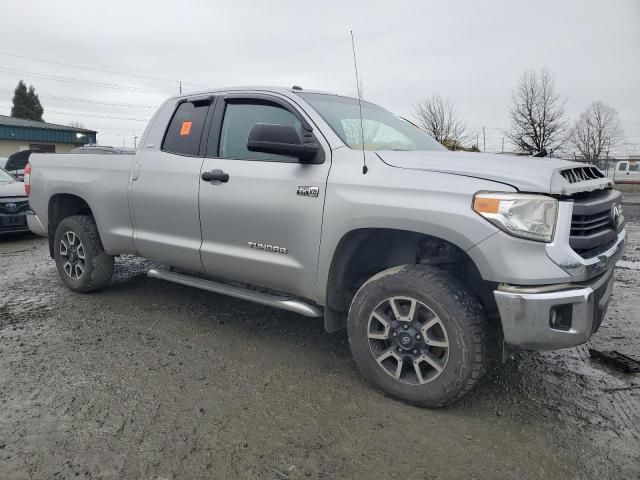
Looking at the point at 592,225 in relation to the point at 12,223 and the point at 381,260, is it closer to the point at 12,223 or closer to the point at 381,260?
the point at 381,260

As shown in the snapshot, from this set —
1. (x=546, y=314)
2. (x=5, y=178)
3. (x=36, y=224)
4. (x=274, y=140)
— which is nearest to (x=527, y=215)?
(x=546, y=314)

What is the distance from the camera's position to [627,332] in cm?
396

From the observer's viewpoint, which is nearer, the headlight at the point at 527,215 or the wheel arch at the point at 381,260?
the headlight at the point at 527,215

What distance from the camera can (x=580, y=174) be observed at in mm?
2906

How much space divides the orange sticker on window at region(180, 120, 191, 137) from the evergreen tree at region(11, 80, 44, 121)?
2533 inches

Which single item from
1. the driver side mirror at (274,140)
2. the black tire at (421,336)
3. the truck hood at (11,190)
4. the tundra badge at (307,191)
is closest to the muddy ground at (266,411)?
the black tire at (421,336)

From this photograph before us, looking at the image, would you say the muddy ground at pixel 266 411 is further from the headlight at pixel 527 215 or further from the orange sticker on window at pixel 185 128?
the orange sticker on window at pixel 185 128

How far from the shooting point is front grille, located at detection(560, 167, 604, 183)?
8.79 ft

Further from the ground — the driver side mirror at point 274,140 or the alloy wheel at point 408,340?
the driver side mirror at point 274,140

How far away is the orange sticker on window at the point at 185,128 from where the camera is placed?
159 inches

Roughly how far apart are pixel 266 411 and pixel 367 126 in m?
2.14

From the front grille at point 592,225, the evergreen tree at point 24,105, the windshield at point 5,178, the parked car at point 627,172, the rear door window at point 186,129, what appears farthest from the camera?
the evergreen tree at point 24,105

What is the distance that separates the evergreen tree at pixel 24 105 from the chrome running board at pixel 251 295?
64.6 meters

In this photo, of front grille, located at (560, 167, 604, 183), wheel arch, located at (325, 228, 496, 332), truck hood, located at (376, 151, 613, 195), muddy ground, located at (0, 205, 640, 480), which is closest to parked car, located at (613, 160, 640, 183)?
muddy ground, located at (0, 205, 640, 480)
